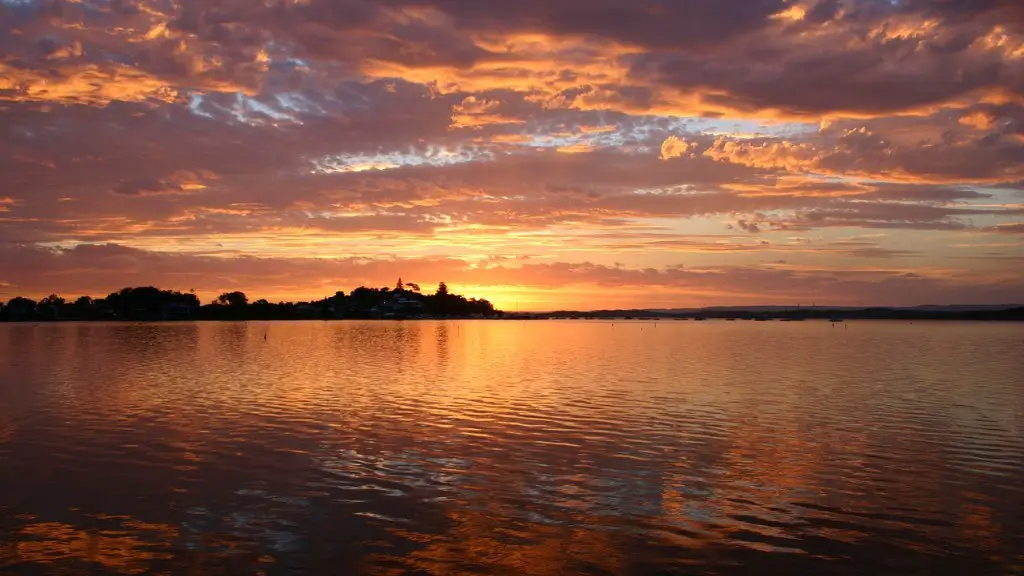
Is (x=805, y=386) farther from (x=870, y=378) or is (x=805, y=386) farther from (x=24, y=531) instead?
(x=24, y=531)

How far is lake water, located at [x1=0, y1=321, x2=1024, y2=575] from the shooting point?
17156mm

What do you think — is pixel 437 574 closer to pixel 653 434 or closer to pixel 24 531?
pixel 24 531

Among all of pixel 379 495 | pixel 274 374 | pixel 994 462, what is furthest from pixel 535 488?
pixel 274 374

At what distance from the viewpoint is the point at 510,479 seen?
24.5m

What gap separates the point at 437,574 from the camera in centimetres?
1591

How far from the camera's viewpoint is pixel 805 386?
173 feet

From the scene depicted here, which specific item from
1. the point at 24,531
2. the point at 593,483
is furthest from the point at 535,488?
the point at 24,531

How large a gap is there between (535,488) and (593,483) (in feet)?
6.31

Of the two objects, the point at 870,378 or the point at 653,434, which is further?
the point at 870,378

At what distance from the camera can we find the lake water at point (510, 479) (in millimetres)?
17156

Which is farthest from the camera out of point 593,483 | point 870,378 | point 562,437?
point 870,378

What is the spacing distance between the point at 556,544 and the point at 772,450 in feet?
47.9

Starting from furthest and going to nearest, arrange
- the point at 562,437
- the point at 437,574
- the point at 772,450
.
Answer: the point at 562,437 → the point at 772,450 → the point at 437,574

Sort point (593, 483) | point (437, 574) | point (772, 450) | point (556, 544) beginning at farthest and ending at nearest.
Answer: point (772, 450) < point (593, 483) < point (556, 544) < point (437, 574)
